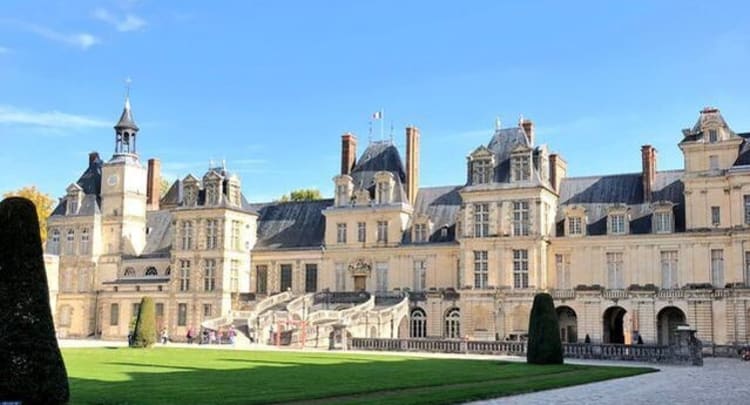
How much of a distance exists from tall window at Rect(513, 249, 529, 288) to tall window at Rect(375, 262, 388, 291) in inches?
334

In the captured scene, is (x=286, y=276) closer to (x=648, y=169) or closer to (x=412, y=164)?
(x=412, y=164)

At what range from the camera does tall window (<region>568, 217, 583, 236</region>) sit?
47125 millimetres

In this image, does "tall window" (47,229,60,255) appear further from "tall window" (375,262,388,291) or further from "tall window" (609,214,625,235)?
"tall window" (609,214,625,235)

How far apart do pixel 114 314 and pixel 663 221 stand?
33.8 metres

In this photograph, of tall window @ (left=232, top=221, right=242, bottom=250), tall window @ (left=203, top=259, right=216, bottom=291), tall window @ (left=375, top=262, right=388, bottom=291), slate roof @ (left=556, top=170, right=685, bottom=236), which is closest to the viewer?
slate roof @ (left=556, top=170, right=685, bottom=236)

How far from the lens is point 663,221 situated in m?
45.1

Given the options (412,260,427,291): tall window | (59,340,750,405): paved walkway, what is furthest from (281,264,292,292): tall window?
(59,340,750,405): paved walkway

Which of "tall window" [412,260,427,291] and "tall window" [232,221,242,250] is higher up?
"tall window" [232,221,242,250]

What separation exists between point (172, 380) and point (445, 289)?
29.9m

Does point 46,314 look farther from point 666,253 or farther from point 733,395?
point 666,253

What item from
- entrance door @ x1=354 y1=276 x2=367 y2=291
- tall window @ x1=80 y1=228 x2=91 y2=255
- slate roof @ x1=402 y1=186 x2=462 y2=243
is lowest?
entrance door @ x1=354 y1=276 x2=367 y2=291

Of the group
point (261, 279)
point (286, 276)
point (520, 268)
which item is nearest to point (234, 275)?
point (261, 279)

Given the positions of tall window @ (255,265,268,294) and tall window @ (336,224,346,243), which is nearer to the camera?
tall window @ (336,224,346,243)

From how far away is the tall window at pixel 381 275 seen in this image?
51938 millimetres
